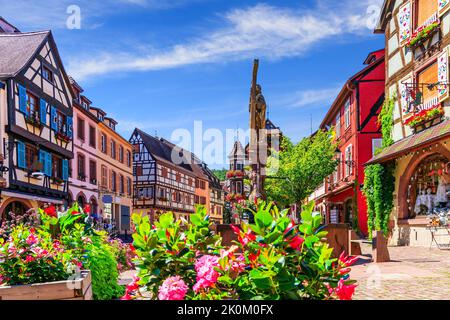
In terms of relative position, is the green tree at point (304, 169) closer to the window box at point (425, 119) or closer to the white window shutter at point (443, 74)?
the window box at point (425, 119)

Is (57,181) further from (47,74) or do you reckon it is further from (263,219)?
(263,219)

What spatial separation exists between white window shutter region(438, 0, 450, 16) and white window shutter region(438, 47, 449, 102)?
1.13 meters

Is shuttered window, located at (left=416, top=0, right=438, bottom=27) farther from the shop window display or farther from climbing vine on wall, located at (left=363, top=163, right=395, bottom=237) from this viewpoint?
climbing vine on wall, located at (left=363, top=163, right=395, bottom=237)

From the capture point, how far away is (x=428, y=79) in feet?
46.3

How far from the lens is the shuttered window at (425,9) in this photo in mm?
13820

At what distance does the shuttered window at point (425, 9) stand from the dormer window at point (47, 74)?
16090mm

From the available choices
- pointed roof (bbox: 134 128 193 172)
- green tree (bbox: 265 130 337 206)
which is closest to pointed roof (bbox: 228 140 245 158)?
pointed roof (bbox: 134 128 193 172)

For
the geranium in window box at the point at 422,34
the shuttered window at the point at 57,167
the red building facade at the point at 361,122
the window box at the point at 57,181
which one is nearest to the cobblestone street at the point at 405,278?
the geranium in window box at the point at 422,34

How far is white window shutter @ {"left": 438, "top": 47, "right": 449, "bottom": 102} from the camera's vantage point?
1253cm

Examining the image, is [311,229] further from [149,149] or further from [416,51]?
[149,149]

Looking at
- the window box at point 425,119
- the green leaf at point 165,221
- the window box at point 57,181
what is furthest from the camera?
the window box at point 57,181

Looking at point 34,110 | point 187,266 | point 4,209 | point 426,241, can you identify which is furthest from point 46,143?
point 187,266

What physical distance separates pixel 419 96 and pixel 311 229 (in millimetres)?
13845

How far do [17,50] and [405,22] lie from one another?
16.3 metres
